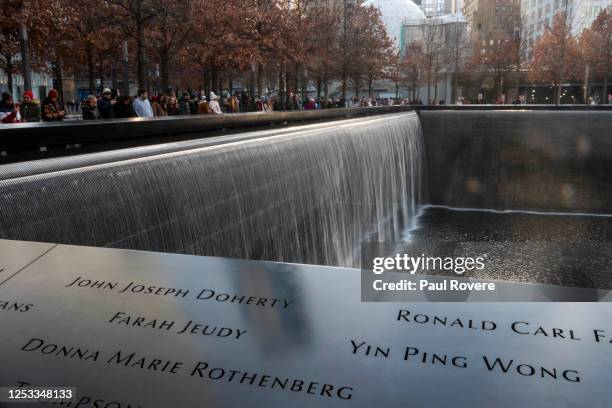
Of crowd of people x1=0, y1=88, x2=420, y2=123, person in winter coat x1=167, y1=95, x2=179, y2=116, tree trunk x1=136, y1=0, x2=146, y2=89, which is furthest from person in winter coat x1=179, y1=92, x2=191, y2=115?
person in winter coat x1=167, y1=95, x2=179, y2=116

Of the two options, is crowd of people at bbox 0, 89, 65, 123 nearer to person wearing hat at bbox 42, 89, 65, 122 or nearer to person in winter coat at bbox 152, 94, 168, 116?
person wearing hat at bbox 42, 89, 65, 122

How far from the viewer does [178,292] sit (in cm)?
182

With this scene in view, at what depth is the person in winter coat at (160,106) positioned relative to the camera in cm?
1528

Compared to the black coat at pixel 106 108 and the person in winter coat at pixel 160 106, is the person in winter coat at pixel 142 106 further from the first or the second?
the person in winter coat at pixel 160 106

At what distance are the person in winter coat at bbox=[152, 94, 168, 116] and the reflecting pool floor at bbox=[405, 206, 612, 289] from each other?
269 inches

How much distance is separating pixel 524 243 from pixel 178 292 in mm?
12179

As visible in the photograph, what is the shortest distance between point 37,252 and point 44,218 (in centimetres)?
163

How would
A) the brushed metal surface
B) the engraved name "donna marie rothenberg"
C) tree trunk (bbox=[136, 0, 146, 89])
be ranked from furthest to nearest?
tree trunk (bbox=[136, 0, 146, 89]) < the engraved name "donna marie rothenberg" < the brushed metal surface

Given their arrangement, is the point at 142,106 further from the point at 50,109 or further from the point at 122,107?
the point at 50,109

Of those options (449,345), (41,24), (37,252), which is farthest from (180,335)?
(41,24)

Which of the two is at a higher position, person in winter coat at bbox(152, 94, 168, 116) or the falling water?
person in winter coat at bbox(152, 94, 168, 116)

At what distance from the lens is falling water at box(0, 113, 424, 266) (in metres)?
3.87

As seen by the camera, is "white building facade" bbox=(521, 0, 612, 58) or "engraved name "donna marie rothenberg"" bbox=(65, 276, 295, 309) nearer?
"engraved name "donna marie rothenberg"" bbox=(65, 276, 295, 309)

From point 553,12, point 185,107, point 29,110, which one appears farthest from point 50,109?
point 553,12
